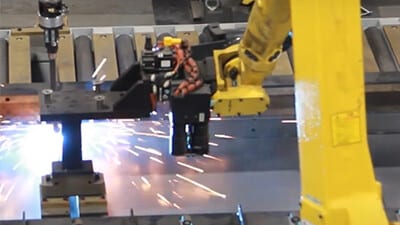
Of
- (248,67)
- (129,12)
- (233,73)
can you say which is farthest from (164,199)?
(129,12)

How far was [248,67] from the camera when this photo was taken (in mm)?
3992

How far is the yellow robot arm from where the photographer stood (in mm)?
3600

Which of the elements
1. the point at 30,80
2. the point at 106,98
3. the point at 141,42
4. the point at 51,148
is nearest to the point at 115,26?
the point at 141,42

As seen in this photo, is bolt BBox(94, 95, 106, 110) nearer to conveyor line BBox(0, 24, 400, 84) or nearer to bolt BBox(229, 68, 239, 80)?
bolt BBox(229, 68, 239, 80)

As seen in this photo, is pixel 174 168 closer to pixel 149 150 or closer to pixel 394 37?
pixel 149 150

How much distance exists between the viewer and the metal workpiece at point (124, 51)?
5781 mm

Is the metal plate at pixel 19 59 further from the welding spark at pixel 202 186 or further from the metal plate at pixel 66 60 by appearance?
the welding spark at pixel 202 186

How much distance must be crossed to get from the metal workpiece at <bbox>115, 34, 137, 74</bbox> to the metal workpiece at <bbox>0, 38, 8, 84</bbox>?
0.64 meters

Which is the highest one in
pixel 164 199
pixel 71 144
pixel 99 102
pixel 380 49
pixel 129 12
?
pixel 129 12

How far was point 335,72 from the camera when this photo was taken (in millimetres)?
2719

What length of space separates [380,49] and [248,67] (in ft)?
7.10

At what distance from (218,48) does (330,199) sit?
1558mm

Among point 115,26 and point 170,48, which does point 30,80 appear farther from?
point 170,48

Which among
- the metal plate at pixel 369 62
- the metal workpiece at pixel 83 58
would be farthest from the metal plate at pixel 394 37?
the metal workpiece at pixel 83 58
